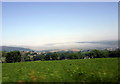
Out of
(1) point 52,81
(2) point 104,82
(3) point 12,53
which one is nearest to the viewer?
(2) point 104,82

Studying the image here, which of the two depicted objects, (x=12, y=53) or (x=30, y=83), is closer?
(x=30, y=83)

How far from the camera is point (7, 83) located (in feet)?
48.9

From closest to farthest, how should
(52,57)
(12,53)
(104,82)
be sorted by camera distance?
(104,82), (12,53), (52,57)

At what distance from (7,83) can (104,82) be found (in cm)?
1223

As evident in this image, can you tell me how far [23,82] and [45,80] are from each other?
2784mm

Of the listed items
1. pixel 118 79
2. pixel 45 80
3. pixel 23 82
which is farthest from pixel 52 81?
pixel 118 79

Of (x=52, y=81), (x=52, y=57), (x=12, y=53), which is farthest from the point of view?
(x=52, y=57)

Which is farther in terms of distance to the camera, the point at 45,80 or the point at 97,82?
the point at 45,80

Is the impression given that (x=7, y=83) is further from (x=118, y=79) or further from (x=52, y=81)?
(x=118, y=79)

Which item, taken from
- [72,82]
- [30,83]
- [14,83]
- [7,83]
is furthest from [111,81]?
[7,83]

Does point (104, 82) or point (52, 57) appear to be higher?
point (104, 82)

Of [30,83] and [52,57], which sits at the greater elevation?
[30,83]

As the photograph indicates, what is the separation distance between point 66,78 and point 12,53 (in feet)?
226

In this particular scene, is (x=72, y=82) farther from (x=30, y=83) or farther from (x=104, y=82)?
(x=30, y=83)
